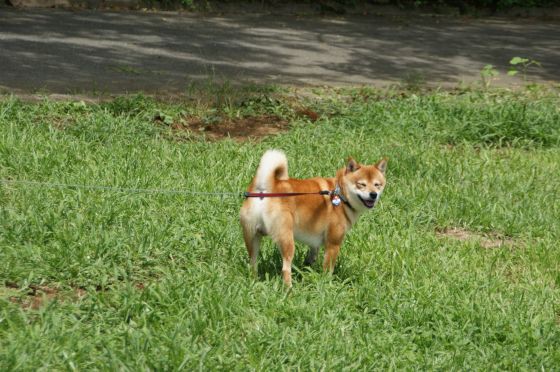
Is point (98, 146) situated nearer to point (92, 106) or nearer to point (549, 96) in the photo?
point (92, 106)

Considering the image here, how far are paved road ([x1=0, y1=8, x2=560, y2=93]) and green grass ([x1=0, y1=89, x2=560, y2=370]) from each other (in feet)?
6.58

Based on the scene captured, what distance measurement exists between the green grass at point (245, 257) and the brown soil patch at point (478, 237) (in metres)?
0.05

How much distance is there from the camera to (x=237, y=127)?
9148 mm

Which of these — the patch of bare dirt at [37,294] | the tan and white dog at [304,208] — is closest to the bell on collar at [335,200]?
the tan and white dog at [304,208]

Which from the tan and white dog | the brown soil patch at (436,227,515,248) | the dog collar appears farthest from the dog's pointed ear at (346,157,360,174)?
the brown soil patch at (436,227,515,248)

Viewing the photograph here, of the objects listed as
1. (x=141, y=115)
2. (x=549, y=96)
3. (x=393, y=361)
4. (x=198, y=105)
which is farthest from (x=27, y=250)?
(x=549, y=96)

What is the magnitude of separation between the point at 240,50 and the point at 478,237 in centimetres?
750

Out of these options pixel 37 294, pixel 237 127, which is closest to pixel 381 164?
pixel 37 294

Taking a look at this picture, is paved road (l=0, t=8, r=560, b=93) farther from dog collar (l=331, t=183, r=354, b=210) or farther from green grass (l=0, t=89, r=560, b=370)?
dog collar (l=331, t=183, r=354, b=210)

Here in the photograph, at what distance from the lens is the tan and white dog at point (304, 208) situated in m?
5.11

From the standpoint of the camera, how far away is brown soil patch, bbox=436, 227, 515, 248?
21.4ft

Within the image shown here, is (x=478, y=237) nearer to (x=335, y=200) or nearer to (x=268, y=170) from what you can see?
(x=335, y=200)

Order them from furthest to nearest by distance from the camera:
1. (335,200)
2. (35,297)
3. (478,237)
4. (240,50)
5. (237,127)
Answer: (240,50) → (237,127) → (478,237) → (335,200) → (35,297)

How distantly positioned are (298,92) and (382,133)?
6.49ft
